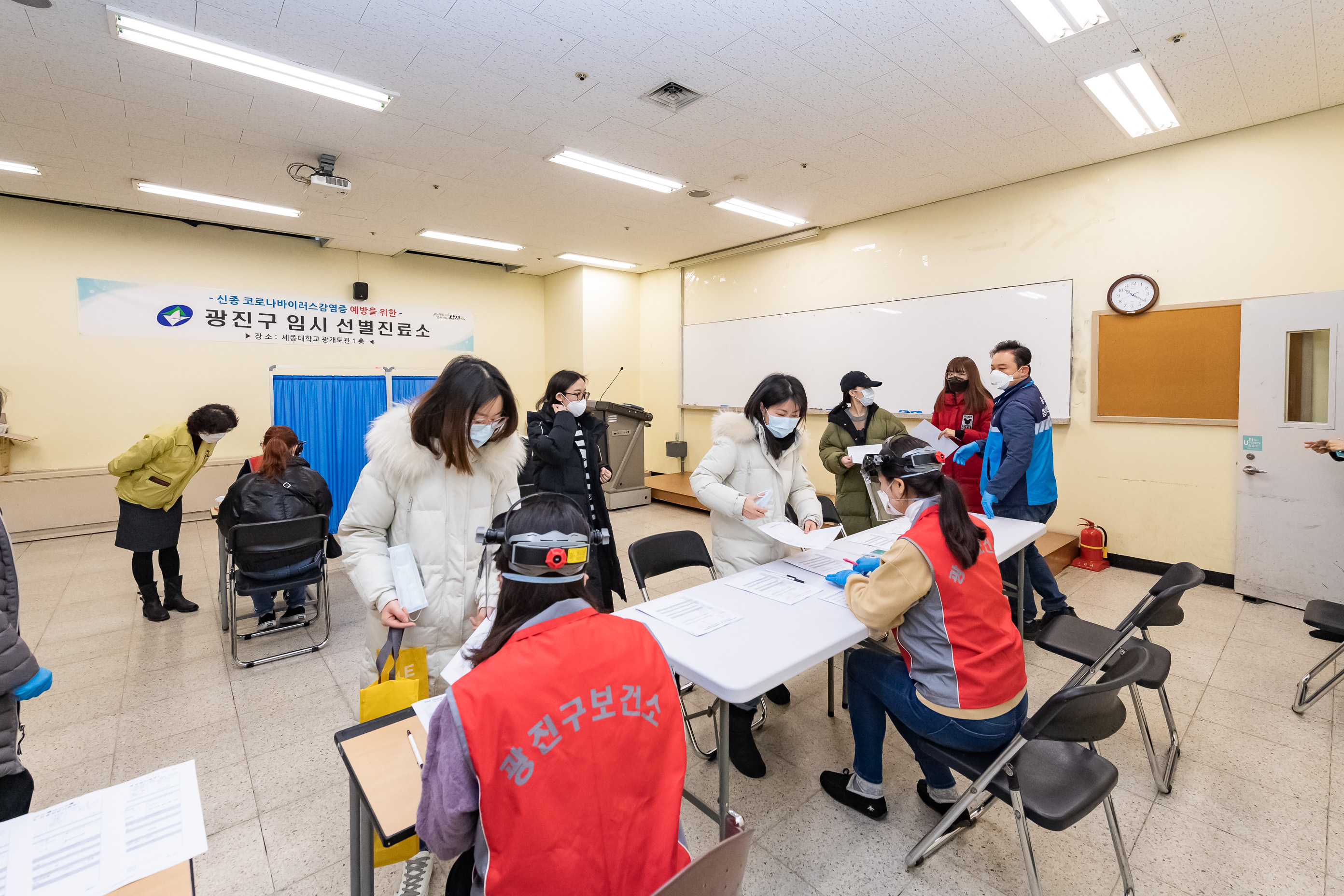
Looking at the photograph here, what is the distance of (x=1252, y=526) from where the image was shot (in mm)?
3744

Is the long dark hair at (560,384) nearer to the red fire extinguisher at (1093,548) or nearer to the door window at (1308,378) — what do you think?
the red fire extinguisher at (1093,548)

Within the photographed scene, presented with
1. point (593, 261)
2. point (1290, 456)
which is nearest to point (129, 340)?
point (593, 261)

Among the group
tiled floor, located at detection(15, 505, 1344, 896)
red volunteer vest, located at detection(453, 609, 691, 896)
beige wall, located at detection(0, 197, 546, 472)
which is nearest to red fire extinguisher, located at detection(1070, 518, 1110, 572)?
tiled floor, located at detection(15, 505, 1344, 896)

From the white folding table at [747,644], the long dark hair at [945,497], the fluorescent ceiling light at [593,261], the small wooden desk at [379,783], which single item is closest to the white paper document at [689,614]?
→ the white folding table at [747,644]

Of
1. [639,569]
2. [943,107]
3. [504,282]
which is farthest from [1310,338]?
[504,282]

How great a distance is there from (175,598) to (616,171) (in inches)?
161

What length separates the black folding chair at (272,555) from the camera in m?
3.00

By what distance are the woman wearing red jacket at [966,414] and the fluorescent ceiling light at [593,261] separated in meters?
4.69

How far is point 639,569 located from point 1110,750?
1.97m

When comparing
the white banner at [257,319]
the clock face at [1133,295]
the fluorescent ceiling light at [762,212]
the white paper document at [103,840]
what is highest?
the fluorescent ceiling light at [762,212]

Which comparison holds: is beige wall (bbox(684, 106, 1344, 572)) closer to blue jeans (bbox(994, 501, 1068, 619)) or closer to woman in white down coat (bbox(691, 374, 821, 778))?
blue jeans (bbox(994, 501, 1068, 619))

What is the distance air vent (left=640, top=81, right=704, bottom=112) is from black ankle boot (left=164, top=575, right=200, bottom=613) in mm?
4076

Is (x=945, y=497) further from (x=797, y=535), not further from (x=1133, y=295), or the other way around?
(x=1133, y=295)

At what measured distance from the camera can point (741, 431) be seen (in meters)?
2.43
